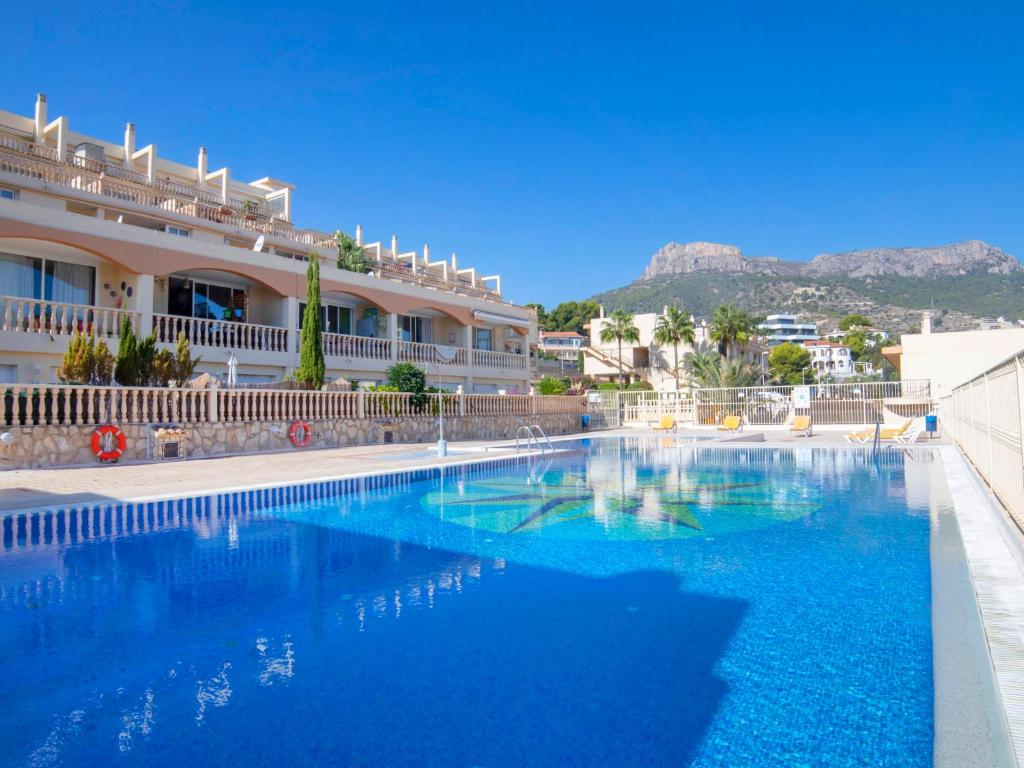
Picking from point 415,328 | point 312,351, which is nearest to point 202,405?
point 312,351

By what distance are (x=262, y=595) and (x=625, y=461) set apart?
42.5 ft

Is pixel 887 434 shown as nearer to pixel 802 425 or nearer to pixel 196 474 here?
pixel 802 425

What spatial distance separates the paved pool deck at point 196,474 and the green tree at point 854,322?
147377 millimetres

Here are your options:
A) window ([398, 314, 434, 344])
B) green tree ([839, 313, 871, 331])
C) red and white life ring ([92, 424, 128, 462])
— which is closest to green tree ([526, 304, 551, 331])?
window ([398, 314, 434, 344])

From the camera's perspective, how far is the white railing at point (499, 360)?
31.4m

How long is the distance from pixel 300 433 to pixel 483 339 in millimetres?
17322

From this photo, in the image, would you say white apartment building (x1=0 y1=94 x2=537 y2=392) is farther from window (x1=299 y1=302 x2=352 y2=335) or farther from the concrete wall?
the concrete wall

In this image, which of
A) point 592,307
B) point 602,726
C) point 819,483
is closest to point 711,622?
point 602,726

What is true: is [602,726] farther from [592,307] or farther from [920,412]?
[592,307]

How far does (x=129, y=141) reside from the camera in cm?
3122

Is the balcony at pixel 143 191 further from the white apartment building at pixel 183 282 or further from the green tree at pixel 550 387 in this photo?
the green tree at pixel 550 387

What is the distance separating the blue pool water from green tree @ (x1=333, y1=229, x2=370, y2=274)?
2917 cm

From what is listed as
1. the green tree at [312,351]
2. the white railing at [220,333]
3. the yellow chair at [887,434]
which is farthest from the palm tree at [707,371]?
the white railing at [220,333]

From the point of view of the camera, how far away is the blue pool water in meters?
3.03
